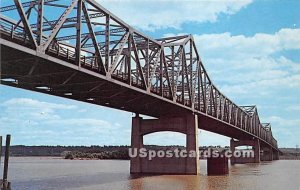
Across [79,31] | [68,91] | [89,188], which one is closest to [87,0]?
[79,31]

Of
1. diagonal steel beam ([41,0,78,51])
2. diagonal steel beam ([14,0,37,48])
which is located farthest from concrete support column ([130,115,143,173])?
diagonal steel beam ([14,0,37,48])

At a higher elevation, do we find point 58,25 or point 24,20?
point 58,25

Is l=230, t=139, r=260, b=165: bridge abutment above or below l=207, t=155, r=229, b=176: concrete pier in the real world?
above

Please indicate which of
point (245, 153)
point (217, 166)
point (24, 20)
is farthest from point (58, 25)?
point (245, 153)

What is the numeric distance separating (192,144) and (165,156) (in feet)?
18.1

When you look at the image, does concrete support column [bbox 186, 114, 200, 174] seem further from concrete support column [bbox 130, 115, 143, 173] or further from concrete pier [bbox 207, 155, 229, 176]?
concrete support column [bbox 130, 115, 143, 173]

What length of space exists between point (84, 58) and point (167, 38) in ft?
98.4

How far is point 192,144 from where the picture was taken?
2591 inches

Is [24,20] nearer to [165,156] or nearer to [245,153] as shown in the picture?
[165,156]

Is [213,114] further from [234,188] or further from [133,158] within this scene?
[234,188]

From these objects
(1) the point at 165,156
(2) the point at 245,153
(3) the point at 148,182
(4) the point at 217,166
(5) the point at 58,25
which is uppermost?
(5) the point at 58,25

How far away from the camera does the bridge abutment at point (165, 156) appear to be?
215ft

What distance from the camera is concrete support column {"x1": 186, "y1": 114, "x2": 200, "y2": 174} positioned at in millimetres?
64812

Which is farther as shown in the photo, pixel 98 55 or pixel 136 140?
pixel 136 140
